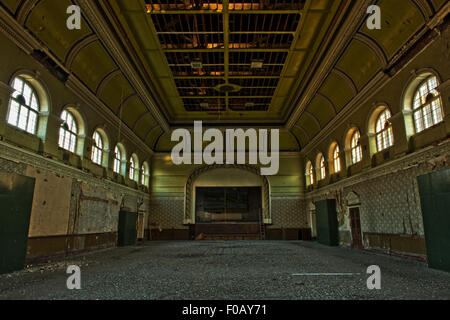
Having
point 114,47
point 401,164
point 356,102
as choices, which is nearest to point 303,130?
point 356,102

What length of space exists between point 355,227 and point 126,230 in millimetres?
11934

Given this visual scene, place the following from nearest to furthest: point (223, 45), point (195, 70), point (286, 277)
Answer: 1. point (286, 277)
2. point (223, 45)
3. point (195, 70)

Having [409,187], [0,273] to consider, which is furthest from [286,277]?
[0,273]

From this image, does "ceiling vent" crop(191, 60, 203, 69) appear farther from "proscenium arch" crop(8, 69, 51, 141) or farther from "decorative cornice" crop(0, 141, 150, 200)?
"decorative cornice" crop(0, 141, 150, 200)

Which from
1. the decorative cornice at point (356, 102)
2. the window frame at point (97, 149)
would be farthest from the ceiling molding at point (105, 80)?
the decorative cornice at point (356, 102)

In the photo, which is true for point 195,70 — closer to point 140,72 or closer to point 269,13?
point 140,72

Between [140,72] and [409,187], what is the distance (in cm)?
1204

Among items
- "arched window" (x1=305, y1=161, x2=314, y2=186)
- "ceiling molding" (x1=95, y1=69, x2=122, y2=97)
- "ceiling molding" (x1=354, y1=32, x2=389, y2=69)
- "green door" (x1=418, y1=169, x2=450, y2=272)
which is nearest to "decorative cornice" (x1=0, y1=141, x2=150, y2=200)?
"ceiling molding" (x1=95, y1=69, x2=122, y2=97)

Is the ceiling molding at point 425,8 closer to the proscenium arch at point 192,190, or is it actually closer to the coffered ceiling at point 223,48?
the coffered ceiling at point 223,48

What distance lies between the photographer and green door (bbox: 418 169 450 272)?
7730mm

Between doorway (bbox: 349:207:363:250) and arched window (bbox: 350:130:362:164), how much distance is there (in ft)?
7.82

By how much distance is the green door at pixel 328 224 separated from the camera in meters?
15.6

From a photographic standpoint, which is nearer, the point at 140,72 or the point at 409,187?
the point at 409,187

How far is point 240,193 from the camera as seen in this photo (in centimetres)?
2284
